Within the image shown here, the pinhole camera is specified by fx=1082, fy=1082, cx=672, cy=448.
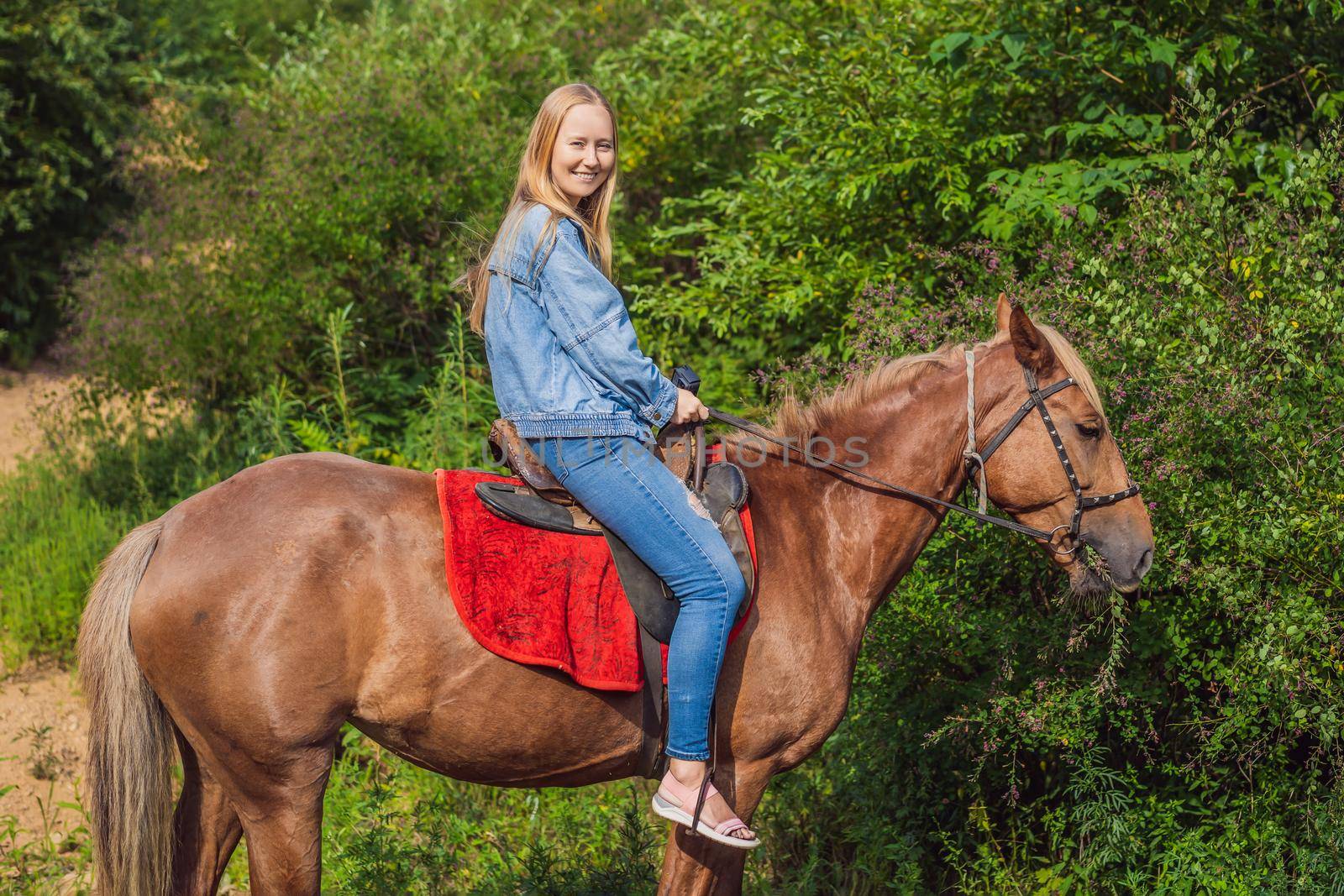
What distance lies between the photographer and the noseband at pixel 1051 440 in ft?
11.6

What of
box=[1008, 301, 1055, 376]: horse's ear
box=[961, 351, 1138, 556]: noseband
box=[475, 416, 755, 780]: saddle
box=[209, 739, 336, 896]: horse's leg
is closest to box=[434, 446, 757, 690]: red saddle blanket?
box=[475, 416, 755, 780]: saddle

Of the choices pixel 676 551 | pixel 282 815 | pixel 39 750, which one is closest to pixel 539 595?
pixel 676 551

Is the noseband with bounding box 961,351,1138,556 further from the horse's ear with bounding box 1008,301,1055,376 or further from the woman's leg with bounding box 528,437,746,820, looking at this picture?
the woman's leg with bounding box 528,437,746,820

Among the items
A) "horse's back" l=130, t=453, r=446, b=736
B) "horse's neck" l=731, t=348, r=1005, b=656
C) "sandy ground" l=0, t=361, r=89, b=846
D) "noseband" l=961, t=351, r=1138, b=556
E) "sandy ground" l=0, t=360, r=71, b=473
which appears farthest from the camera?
A: "sandy ground" l=0, t=360, r=71, b=473

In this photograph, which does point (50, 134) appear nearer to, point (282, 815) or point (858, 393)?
point (282, 815)

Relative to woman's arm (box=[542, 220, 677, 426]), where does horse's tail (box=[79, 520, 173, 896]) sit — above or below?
below

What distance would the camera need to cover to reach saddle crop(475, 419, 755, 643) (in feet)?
11.1

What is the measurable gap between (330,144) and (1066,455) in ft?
20.6

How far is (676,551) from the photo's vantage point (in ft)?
10.9

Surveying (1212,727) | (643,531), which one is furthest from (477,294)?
(1212,727)

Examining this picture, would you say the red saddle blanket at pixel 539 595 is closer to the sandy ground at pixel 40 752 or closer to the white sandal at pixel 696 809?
the white sandal at pixel 696 809

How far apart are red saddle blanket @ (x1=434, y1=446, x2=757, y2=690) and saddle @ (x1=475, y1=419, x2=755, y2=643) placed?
0.14ft

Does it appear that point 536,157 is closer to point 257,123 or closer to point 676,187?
point 676,187

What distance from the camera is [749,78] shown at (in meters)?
7.69
